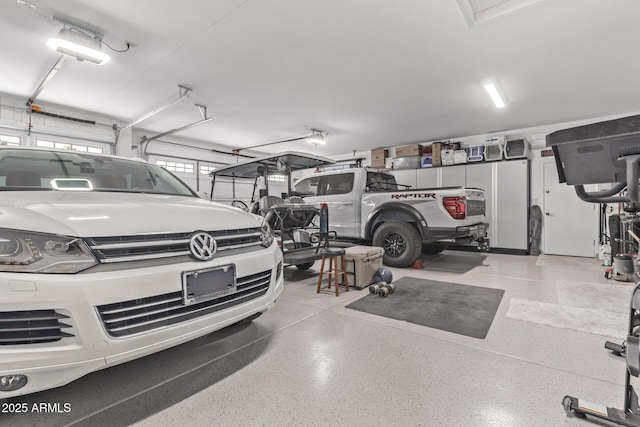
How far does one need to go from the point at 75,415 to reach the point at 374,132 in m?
7.86

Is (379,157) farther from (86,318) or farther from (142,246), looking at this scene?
(86,318)

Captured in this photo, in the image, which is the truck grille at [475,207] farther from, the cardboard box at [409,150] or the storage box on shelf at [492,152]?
the cardboard box at [409,150]

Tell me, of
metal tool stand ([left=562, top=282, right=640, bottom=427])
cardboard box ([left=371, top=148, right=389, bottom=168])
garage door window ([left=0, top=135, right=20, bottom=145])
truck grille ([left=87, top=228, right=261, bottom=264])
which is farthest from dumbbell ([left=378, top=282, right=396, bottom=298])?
garage door window ([left=0, top=135, right=20, bottom=145])

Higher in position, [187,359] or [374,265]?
[374,265]

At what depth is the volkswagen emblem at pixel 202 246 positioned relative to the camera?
1.57 m

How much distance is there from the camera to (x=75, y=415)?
4.69ft

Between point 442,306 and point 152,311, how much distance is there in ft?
9.04

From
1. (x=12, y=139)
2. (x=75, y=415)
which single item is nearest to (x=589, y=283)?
(x=75, y=415)

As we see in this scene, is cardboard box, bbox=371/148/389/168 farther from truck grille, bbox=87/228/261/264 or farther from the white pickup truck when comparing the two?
truck grille, bbox=87/228/261/264

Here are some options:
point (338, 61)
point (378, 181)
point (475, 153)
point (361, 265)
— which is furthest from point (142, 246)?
point (475, 153)

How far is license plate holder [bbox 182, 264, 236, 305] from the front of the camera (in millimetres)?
1485

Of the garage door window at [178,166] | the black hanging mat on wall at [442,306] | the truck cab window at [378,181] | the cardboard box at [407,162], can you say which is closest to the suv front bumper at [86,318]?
the black hanging mat on wall at [442,306]

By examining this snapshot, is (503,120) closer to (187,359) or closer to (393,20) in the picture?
(393,20)

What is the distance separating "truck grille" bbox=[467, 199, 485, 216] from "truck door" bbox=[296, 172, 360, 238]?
1906 millimetres
